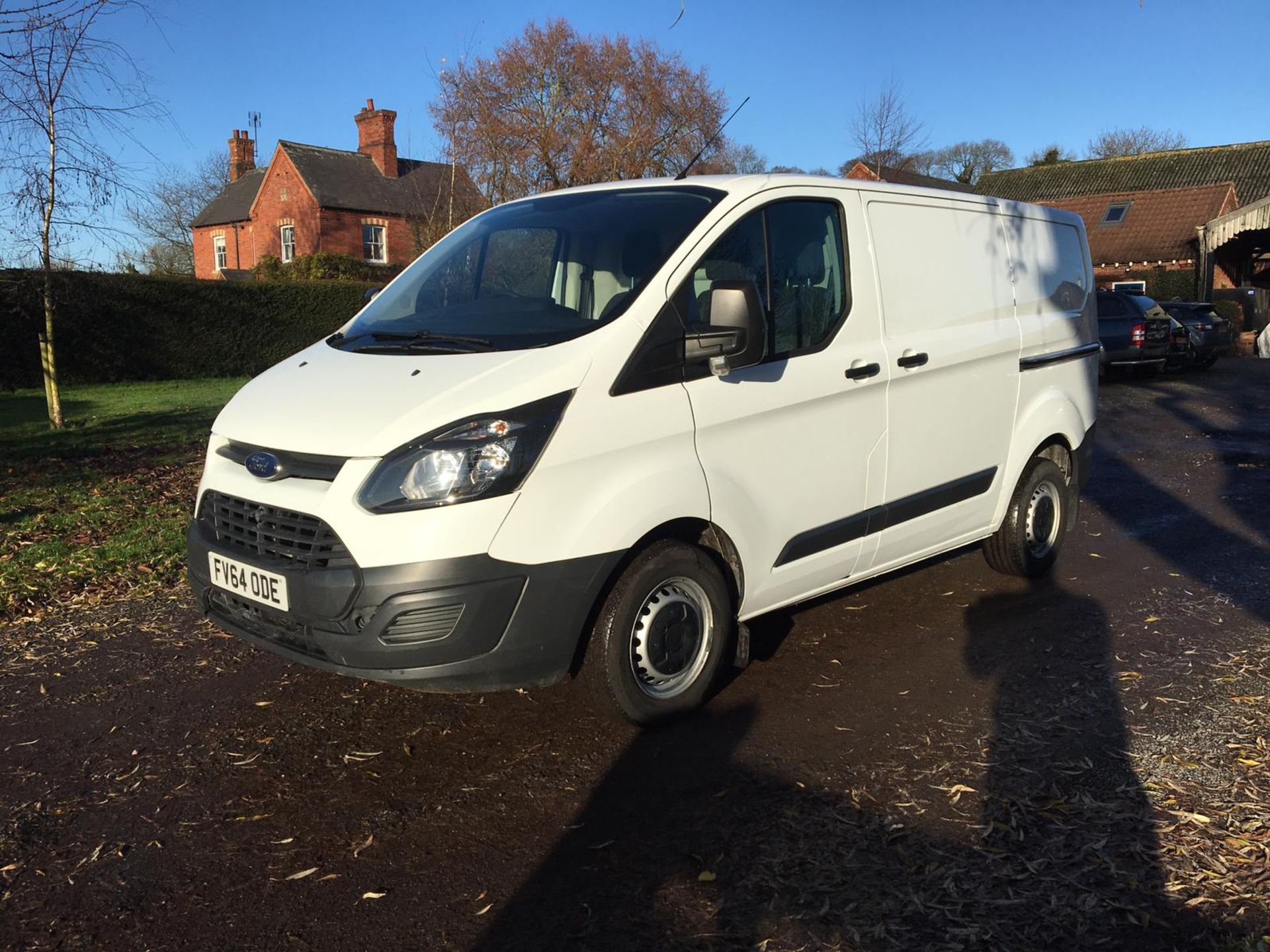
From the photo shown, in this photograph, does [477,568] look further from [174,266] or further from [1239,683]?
[174,266]

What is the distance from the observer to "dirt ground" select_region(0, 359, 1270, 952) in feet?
9.84

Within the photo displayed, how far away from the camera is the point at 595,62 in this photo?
25.0m

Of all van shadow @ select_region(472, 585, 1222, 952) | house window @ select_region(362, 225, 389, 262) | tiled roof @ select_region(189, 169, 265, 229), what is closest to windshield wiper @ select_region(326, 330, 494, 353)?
van shadow @ select_region(472, 585, 1222, 952)

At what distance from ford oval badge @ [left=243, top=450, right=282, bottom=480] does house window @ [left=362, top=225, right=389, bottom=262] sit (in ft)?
133

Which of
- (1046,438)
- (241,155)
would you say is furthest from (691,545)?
(241,155)

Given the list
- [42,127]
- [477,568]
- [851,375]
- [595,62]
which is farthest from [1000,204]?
[595,62]

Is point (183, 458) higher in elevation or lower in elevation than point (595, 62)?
lower

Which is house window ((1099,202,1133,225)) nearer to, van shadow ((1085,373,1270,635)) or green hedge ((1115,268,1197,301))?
green hedge ((1115,268,1197,301))

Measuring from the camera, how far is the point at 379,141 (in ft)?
144

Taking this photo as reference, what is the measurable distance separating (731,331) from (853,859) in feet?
6.42

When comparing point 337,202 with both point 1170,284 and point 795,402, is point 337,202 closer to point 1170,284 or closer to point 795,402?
point 1170,284

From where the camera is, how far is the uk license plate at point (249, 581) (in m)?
3.76

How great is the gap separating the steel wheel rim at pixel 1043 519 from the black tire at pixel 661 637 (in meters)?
2.62

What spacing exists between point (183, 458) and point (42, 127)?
3.34m
